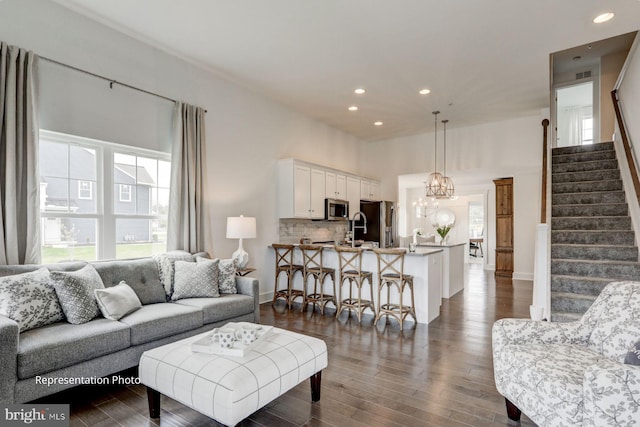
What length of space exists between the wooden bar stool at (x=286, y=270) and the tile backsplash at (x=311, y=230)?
465mm

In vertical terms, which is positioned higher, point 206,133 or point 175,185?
point 206,133

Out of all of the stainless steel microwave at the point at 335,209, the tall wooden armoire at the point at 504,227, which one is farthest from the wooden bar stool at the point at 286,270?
the tall wooden armoire at the point at 504,227

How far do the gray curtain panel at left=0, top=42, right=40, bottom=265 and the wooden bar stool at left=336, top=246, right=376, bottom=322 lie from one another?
11.1ft

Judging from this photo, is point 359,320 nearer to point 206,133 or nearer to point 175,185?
point 175,185

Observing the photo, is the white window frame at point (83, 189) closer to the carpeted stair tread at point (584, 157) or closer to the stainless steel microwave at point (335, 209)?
the stainless steel microwave at point (335, 209)

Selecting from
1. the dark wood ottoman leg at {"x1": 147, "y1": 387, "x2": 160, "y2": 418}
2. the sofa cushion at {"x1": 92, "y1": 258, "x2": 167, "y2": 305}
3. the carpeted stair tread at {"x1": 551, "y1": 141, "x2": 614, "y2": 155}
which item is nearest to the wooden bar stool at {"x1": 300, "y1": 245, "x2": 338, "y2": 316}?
the sofa cushion at {"x1": 92, "y1": 258, "x2": 167, "y2": 305}

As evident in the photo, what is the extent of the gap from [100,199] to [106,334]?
68.1 inches

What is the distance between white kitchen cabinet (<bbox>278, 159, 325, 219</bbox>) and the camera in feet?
18.6

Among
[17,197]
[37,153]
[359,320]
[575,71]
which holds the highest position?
[575,71]

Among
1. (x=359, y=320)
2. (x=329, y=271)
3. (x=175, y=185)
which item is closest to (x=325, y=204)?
(x=329, y=271)

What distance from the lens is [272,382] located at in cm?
200

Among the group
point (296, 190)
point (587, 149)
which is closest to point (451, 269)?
point (296, 190)

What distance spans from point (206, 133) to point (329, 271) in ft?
8.59

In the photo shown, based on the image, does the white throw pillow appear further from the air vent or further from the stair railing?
the air vent
